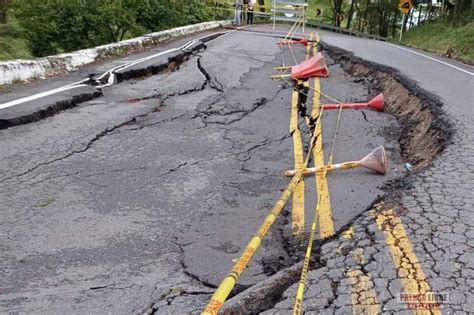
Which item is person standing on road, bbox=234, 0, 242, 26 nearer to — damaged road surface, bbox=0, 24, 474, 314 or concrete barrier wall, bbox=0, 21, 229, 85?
concrete barrier wall, bbox=0, 21, 229, 85

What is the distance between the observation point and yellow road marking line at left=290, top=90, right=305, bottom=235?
431 centimetres

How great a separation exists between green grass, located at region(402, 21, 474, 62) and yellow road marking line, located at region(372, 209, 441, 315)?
14.8 metres

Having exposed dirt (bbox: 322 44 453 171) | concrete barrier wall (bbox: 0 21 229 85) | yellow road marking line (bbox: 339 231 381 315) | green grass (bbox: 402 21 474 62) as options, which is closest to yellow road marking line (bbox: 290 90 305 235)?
yellow road marking line (bbox: 339 231 381 315)

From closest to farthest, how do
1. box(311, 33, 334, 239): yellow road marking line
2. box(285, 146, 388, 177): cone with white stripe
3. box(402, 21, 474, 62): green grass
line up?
box(311, 33, 334, 239): yellow road marking line, box(285, 146, 388, 177): cone with white stripe, box(402, 21, 474, 62): green grass

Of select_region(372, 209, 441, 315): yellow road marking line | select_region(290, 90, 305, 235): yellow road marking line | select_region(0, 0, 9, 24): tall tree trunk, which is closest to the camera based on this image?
select_region(372, 209, 441, 315): yellow road marking line

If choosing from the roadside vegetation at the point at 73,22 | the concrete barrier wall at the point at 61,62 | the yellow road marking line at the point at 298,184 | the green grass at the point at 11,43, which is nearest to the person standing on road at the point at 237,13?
the roadside vegetation at the point at 73,22

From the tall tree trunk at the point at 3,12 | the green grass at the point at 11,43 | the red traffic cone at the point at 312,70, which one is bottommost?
the green grass at the point at 11,43

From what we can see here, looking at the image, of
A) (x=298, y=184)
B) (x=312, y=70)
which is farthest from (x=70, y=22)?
(x=298, y=184)

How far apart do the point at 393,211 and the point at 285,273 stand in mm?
1320

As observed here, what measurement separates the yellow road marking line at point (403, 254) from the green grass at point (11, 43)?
17522 millimetres

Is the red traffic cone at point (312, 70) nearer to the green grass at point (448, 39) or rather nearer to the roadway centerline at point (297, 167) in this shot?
the roadway centerline at point (297, 167)

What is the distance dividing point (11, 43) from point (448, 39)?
20.5 m

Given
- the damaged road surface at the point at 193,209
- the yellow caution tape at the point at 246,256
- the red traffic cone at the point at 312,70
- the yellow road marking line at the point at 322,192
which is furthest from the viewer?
the red traffic cone at the point at 312,70

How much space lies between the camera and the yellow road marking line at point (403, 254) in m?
3.05
